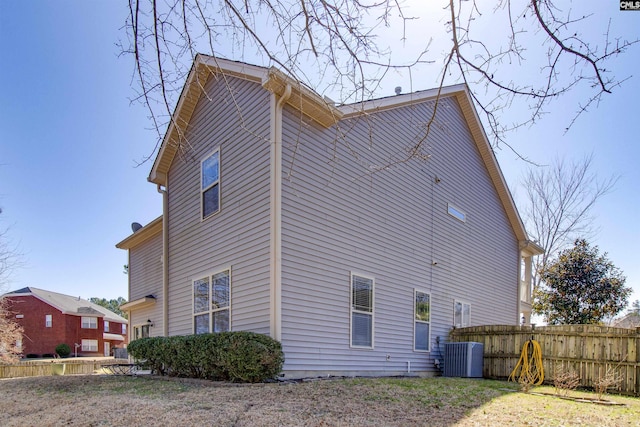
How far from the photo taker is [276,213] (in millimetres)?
7109

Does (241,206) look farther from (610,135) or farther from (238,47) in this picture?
(610,135)

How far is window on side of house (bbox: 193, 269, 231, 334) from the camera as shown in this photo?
819cm

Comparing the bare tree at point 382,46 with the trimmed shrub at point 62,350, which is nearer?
the bare tree at point 382,46

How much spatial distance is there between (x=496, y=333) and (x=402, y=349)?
2430 millimetres

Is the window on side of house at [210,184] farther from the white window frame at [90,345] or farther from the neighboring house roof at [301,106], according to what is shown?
the white window frame at [90,345]

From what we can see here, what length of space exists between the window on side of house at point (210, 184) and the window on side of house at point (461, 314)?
6947 millimetres

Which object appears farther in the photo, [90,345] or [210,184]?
[90,345]

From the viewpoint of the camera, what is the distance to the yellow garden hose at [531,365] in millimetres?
8719

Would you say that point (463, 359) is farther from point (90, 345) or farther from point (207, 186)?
point (90, 345)

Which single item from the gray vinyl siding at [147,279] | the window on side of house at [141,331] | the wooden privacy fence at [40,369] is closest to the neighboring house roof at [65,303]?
the wooden privacy fence at [40,369]

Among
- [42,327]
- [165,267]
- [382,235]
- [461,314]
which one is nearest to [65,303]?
[42,327]

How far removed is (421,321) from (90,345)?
33.2 meters


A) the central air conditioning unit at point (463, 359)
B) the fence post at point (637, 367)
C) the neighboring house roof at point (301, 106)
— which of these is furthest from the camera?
the central air conditioning unit at point (463, 359)

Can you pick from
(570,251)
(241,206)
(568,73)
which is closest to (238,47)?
(568,73)
